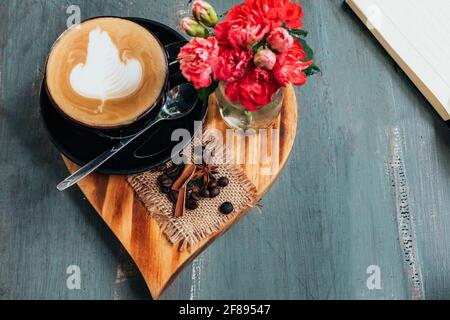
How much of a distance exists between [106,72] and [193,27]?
0.49ft

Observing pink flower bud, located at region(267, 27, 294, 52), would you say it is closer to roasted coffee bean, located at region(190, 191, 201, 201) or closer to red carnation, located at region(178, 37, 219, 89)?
red carnation, located at region(178, 37, 219, 89)

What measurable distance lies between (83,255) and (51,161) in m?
0.17

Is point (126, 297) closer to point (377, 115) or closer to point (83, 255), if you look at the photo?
point (83, 255)

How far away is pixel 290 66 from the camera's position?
1.83ft

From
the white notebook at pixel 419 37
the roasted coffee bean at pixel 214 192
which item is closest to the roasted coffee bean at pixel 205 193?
the roasted coffee bean at pixel 214 192

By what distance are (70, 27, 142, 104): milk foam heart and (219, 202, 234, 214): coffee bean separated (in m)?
0.22

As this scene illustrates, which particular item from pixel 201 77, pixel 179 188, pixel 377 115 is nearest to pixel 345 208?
pixel 377 115

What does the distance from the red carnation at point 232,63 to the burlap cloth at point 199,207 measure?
0.74 ft

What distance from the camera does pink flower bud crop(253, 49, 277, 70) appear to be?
53 centimetres

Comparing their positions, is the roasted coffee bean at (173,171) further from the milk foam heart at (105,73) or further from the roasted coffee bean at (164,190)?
the milk foam heart at (105,73)

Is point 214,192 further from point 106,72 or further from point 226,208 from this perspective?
point 106,72

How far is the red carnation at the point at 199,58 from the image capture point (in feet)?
1.77

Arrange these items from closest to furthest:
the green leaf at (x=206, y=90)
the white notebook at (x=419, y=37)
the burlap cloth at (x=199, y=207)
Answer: the green leaf at (x=206, y=90) < the burlap cloth at (x=199, y=207) < the white notebook at (x=419, y=37)

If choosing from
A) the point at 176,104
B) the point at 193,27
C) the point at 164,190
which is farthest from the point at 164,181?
the point at 193,27
